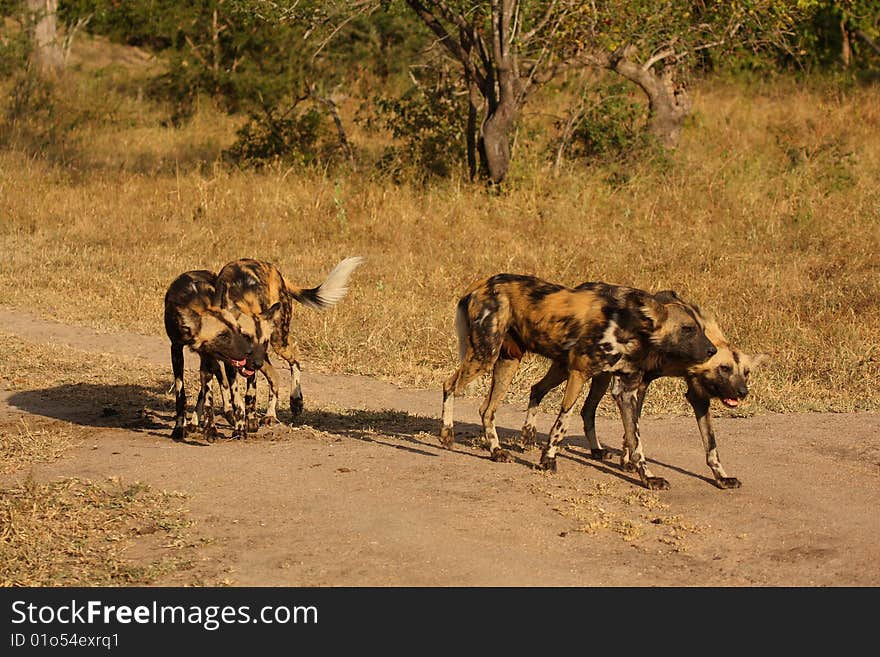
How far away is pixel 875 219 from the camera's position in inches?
507

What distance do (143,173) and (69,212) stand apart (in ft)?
6.28

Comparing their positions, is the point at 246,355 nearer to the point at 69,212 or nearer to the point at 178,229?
the point at 178,229

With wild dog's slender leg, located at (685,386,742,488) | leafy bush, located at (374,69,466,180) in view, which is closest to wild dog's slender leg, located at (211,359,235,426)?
wild dog's slender leg, located at (685,386,742,488)

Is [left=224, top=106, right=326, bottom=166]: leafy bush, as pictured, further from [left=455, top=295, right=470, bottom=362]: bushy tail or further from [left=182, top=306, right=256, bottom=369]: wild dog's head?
[left=455, top=295, right=470, bottom=362]: bushy tail

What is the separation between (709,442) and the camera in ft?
20.7

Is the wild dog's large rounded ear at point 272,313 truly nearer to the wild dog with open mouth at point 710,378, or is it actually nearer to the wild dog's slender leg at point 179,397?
the wild dog's slender leg at point 179,397

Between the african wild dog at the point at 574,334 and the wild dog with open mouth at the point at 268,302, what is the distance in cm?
128

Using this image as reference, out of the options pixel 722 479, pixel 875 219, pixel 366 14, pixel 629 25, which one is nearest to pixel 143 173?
pixel 366 14

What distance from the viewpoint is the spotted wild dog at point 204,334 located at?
6941 millimetres

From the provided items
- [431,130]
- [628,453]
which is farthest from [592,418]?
[431,130]

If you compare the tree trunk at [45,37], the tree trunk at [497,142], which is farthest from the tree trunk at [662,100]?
the tree trunk at [45,37]

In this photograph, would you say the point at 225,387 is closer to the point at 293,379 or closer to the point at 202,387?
the point at 202,387

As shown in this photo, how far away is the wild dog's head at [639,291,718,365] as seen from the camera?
614 centimetres

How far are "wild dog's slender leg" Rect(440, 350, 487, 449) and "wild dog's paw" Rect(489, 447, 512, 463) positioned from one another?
31 centimetres
